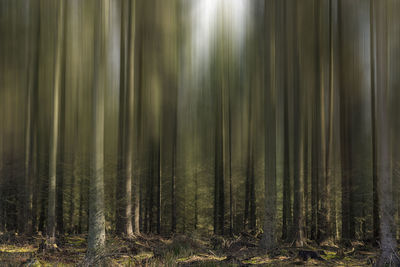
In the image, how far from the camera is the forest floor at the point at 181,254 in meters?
7.14

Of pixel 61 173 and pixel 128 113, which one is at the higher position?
pixel 128 113

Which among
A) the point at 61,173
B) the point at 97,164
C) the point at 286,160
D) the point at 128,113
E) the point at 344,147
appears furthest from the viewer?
the point at 61,173

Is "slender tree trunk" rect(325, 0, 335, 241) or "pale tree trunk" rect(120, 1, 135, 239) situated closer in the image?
"slender tree trunk" rect(325, 0, 335, 241)

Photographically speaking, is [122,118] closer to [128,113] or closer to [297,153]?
[128,113]

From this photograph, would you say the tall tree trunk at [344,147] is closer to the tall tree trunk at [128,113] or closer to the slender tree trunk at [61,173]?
the tall tree trunk at [128,113]

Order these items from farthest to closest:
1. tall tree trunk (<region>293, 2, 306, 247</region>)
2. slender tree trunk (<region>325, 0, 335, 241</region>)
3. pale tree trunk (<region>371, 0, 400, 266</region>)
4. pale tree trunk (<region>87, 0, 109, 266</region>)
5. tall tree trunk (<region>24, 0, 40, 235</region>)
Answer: tall tree trunk (<region>24, 0, 40, 235</region>) → slender tree trunk (<region>325, 0, 335, 241</region>) → tall tree trunk (<region>293, 2, 306, 247</region>) → pale tree trunk (<region>87, 0, 109, 266</region>) → pale tree trunk (<region>371, 0, 400, 266</region>)

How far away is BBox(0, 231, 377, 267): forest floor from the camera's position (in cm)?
714

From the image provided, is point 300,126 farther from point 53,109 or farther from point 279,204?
point 53,109

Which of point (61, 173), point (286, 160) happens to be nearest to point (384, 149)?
point (286, 160)

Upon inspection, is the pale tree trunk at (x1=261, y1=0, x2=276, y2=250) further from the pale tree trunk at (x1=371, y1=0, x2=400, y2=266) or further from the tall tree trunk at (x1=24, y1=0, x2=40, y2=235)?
the tall tree trunk at (x1=24, y1=0, x2=40, y2=235)

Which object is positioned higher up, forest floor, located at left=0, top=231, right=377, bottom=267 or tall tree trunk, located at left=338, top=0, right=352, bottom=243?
tall tree trunk, located at left=338, top=0, right=352, bottom=243

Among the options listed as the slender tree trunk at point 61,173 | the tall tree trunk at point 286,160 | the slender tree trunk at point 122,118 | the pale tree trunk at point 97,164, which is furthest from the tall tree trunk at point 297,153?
the slender tree trunk at point 61,173

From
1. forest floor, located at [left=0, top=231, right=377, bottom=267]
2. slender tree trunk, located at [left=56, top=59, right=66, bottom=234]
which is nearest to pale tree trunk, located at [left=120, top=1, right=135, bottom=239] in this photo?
forest floor, located at [left=0, top=231, right=377, bottom=267]

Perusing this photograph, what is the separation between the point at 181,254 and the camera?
27.3ft
